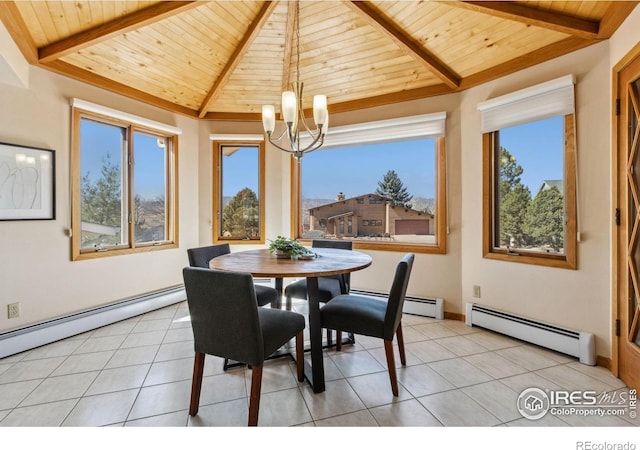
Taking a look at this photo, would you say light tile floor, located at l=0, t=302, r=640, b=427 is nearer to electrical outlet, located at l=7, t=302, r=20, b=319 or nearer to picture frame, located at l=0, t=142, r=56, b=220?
electrical outlet, located at l=7, t=302, r=20, b=319

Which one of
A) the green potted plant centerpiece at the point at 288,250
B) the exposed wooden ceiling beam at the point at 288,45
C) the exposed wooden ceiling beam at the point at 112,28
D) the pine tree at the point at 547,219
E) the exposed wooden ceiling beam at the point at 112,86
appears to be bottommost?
the green potted plant centerpiece at the point at 288,250

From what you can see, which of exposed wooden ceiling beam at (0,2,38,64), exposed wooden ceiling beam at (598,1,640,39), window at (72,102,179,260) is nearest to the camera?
exposed wooden ceiling beam at (598,1,640,39)

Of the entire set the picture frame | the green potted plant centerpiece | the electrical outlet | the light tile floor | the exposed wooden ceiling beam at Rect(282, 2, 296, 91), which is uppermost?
the exposed wooden ceiling beam at Rect(282, 2, 296, 91)

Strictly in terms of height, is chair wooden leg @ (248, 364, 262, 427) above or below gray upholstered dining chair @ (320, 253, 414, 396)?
below

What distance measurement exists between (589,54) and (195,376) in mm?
3496

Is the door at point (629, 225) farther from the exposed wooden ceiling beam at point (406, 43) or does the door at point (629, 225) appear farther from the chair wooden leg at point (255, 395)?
the chair wooden leg at point (255, 395)

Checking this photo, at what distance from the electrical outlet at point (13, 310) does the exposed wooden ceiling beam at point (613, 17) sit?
15.9 ft

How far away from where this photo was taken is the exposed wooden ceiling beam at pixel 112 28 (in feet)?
7.49

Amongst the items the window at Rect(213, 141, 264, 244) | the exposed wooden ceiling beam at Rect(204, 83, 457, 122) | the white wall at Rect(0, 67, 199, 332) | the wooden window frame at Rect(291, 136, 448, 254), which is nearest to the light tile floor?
the white wall at Rect(0, 67, 199, 332)

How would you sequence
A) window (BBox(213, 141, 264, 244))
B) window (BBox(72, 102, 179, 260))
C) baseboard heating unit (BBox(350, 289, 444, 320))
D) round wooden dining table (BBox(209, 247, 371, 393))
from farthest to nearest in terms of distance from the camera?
window (BBox(213, 141, 264, 244)), baseboard heating unit (BBox(350, 289, 444, 320)), window (BBox(72, 102, 179, 260)), round wooden dining table (BBox(209, 247, 371, 393))

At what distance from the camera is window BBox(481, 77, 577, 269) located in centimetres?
247

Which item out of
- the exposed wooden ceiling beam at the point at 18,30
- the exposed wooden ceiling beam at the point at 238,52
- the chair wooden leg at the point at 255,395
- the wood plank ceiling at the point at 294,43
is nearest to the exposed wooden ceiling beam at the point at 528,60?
the wood plank ceiling at the point at 294,43
